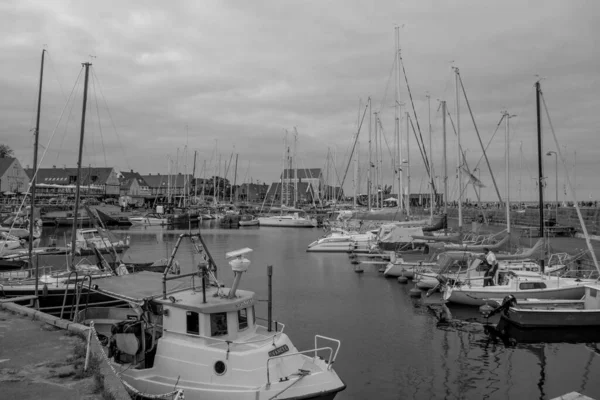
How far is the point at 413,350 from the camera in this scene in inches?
805

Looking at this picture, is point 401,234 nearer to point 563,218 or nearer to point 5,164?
point 563,218

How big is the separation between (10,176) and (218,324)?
5036 inches

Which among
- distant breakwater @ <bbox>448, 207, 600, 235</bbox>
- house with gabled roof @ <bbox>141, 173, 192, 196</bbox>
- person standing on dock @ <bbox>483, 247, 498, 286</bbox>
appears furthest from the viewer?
house with gabled roof @ <bbox>141, 173, 192, 196</bbox>

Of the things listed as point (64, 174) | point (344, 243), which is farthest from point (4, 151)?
point (344, 243)

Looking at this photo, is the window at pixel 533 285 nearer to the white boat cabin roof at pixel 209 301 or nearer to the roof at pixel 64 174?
the white boat cabin roof at pixel 209 301

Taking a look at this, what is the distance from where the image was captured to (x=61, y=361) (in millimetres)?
11898

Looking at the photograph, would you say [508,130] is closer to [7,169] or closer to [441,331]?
[441,331]

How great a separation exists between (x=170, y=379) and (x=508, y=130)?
1492 inches

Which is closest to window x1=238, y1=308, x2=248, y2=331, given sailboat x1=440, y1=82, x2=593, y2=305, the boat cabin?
the boat cabin

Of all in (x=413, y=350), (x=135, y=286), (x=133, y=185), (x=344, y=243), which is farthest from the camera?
(x=133, y=185)

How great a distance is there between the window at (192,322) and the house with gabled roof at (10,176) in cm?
12071

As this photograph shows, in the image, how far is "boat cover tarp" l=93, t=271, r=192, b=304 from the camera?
17.1 m

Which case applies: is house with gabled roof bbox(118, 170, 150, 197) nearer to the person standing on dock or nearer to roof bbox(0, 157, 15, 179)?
roof bbox(0, 157, 15, 179)

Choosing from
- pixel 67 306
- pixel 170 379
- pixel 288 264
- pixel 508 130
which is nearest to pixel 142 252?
pixel 288 264
